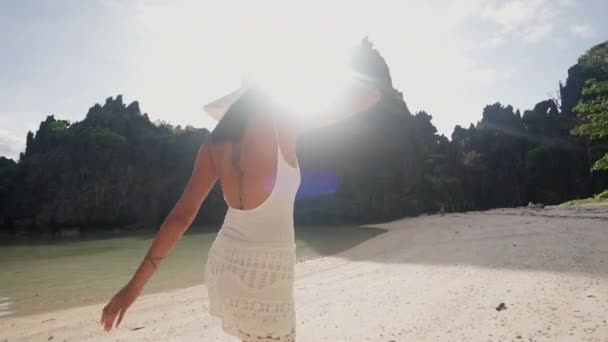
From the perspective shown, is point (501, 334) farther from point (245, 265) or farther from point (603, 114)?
point (603, 114)

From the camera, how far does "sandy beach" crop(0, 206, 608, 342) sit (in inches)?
142

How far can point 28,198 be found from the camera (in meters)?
42.1

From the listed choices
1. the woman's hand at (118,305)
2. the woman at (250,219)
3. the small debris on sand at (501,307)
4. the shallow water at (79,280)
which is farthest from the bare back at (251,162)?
the shallow water at (79,280)

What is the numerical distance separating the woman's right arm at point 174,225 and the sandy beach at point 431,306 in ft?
8.76

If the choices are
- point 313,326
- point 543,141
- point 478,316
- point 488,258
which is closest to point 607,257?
point 488,258

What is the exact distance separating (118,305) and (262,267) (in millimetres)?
619

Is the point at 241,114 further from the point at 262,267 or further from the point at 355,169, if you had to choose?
the point at 355,169

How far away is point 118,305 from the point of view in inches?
57.6

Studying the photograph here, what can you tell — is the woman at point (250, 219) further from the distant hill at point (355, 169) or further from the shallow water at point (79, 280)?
the distant hill at point (355, 169)

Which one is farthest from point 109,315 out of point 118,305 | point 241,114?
point 241,114

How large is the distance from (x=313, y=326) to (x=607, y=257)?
5.38 metres

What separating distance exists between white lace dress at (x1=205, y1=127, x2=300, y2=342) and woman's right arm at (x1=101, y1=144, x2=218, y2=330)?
154mm

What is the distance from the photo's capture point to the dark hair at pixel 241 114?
137 centimetres

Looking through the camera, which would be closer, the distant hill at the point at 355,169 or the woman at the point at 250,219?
the woman at the point at 250,219
